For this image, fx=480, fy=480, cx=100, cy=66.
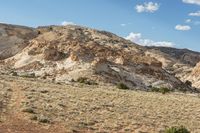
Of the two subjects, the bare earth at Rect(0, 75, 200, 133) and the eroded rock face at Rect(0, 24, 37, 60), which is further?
the eroded rock face at Rect(0, 24, 37, 60)

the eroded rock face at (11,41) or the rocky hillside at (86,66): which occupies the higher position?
the eroded rock face at (11,41)

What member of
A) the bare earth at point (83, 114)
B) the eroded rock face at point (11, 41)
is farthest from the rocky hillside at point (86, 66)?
the bare earth at point (83, 114)

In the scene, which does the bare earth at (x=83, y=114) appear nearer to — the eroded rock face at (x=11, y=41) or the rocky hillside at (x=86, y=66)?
the rocky hillside at (x=86, y=66)

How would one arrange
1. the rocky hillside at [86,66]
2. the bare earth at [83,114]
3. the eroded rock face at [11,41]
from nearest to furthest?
1. the bare earth at [83,114]
2. the rocky hillside at [86,66]
3. the eroded rock face at [11,41]

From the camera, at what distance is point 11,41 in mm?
131875

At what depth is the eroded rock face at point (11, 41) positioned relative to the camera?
117 meters

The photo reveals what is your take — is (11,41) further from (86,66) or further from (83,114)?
(83,114)

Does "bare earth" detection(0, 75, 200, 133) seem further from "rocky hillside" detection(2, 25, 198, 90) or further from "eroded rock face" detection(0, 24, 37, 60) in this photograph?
"eroded rock face" detection(0, 24, 37, 60)

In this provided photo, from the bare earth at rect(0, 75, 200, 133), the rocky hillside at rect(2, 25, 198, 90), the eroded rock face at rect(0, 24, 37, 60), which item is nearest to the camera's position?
the bare earth at rect(0, 75, 200, 133)

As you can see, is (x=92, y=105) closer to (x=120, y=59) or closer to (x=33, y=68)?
(x=33, y=68)

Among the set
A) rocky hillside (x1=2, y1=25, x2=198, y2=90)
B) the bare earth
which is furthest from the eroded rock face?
the bare earth

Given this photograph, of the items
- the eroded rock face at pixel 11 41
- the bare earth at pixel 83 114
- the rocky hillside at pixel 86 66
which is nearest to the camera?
the bare earth at pixel 83 114

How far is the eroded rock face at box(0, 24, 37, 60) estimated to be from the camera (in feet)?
384

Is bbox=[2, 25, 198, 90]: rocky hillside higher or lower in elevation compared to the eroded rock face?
lower
